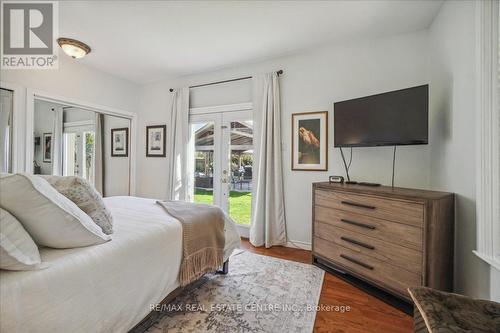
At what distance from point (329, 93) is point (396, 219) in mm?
1794

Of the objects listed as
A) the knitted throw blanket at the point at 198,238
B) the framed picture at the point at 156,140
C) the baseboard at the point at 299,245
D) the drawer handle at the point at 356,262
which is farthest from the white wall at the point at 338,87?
the knitted throw blanket at the point at 198,238

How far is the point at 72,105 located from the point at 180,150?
1712mm

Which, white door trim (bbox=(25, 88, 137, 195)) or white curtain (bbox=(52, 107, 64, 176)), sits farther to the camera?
white curtain (bbox=(52, 107, 64, 176))

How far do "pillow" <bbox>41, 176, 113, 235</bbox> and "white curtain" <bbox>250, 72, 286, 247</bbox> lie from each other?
204 centimetres

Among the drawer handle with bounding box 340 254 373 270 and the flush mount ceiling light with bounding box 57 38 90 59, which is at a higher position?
the flush mount ceiling light with bounding box 57 38 90 59

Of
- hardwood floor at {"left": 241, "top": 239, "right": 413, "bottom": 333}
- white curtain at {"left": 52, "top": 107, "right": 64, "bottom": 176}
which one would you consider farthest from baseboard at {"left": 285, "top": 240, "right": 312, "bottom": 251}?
white curtain at {"left": 52, "top": 107, "right": 64, "bottom": 176}

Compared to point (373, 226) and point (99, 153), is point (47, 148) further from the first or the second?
point (373, 226)

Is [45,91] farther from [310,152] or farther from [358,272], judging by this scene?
[358,272]

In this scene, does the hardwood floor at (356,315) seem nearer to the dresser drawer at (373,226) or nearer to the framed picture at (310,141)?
the dresser drawer at (373,226)

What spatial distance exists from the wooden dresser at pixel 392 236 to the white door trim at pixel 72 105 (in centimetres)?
371

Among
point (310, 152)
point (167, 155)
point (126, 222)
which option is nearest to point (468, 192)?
point (310, 152)

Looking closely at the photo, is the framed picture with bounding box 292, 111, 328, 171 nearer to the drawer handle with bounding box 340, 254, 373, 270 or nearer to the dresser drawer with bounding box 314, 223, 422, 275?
the dresser drawer with bounding box 314, 223, 422, 275

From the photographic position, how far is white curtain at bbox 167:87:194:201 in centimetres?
384

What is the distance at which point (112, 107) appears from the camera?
393 cm
